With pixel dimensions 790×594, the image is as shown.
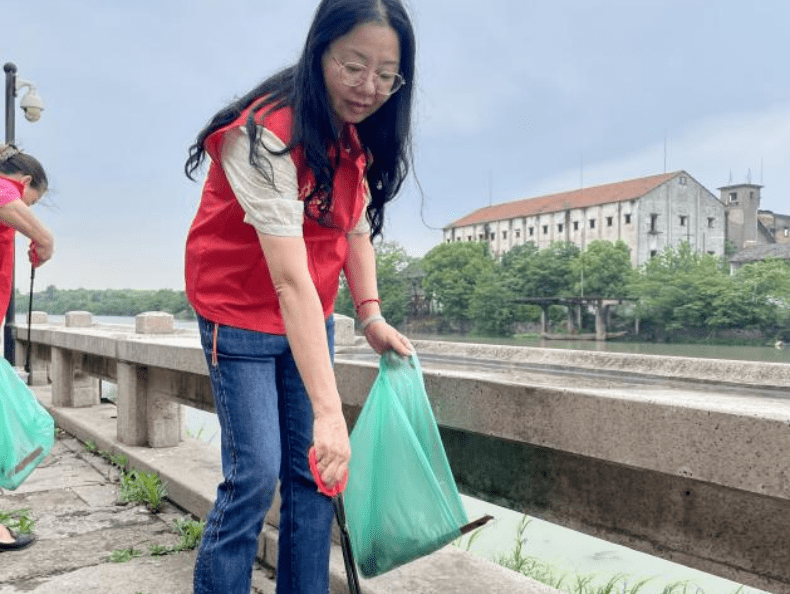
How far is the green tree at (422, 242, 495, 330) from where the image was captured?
70.7m

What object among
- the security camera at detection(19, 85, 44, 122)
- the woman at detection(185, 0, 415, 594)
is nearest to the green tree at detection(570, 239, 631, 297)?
the security camera at detection(19, 85, 44, 122)

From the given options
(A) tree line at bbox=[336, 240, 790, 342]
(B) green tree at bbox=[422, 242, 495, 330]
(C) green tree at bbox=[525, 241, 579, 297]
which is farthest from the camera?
(B) green tree at bbox=[422, 242, 495, 330]

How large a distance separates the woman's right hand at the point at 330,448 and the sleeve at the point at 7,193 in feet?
6.85

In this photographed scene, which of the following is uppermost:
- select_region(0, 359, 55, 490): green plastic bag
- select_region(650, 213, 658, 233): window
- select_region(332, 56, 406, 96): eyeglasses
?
select_region(650, 213, 658, 233): window

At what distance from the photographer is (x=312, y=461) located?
1633 millimetres

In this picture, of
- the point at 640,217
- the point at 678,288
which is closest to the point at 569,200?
the point at 640,217

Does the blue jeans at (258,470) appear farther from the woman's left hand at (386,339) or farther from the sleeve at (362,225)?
the sleeve at (362,225)

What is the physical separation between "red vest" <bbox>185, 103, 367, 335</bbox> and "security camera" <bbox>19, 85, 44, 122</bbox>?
38.3ft

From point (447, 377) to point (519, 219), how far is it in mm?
72279

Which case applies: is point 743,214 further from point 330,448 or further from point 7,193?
point 330,448

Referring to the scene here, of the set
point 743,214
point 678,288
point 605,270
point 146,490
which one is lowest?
point 146,490

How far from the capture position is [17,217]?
312 centimetres

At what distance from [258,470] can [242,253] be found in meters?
0.54

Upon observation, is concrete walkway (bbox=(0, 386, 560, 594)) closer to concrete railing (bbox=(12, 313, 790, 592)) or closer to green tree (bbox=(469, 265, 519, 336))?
concrete railing (bbox=(12, 313, 790, 592))
